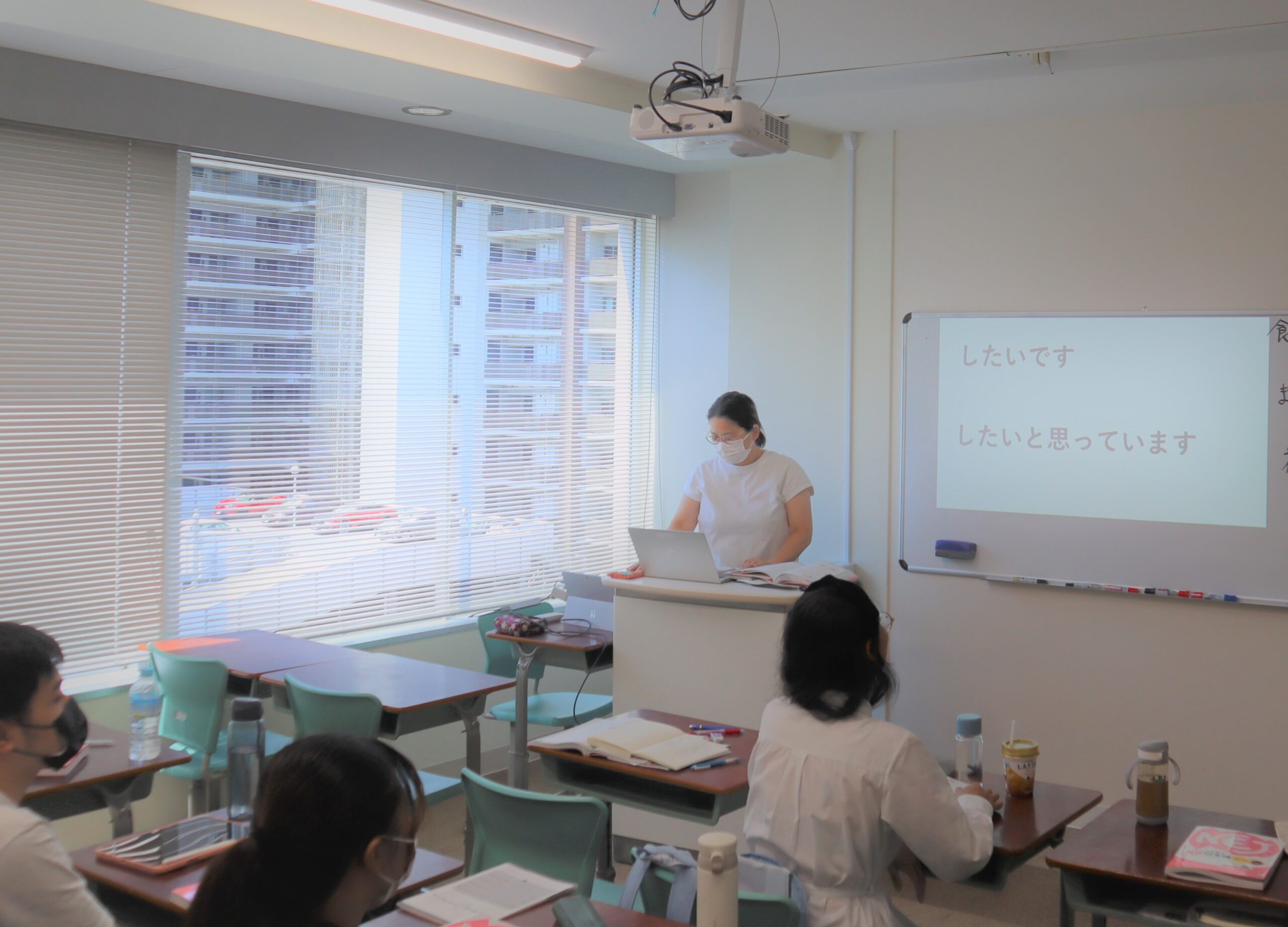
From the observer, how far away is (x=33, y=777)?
6.26 feet

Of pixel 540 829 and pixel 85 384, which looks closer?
pixel 540 829

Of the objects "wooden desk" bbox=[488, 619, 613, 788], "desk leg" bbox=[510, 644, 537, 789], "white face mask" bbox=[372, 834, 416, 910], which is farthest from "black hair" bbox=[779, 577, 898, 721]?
"desk leg" bbox=[510, 644, 537, 789]

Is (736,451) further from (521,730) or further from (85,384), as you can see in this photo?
(85,384)

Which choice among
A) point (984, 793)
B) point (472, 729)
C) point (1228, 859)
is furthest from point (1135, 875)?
point (472, 729)

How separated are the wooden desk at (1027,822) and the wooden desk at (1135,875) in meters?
0.05

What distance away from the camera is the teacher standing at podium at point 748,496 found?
15.6ft

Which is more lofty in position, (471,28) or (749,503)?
(471,28)

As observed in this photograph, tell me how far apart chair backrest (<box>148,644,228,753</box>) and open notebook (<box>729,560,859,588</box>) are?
6.04ft

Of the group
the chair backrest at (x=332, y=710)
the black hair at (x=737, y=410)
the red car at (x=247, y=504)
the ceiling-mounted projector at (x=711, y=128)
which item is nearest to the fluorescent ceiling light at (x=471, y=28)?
the ceiling-mounted projector at (x=711, y=128)

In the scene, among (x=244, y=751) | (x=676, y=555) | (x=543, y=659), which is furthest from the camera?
(x=543, y=659)

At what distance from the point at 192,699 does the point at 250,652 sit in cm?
40

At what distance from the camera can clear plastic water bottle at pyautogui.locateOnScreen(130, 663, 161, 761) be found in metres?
2.92

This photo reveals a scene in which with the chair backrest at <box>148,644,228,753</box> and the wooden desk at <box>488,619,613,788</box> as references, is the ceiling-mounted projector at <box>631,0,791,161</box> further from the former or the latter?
the chair backrest at <box>148,644,228,753</box>

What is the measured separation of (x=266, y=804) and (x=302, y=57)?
3218mm
